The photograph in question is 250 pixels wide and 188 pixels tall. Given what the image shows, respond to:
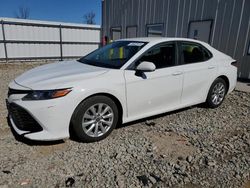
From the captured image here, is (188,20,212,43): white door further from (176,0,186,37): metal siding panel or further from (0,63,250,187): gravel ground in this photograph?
(0,63,250,187): gravel ground

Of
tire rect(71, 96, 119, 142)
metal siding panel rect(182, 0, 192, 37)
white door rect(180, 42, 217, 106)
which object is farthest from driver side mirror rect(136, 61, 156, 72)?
metal siding panel rect(182, 0, 192, 37)

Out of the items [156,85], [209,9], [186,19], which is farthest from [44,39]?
[156,85]

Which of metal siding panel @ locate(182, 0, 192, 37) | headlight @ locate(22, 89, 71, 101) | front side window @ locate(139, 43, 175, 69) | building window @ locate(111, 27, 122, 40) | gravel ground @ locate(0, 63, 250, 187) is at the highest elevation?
metal siding panel @ locate(182, 0, 192, 37)

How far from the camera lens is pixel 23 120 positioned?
2.91m

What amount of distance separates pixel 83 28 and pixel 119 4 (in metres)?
2.99

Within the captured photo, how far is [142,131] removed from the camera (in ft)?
12.1

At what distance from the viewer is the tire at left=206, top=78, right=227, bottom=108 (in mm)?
4664

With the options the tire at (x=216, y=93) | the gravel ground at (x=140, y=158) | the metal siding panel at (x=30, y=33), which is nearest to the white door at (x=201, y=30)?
the tire at (x=216, y=93)

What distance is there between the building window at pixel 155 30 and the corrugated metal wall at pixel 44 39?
16.5 feet

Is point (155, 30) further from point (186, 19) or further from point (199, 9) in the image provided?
point (199, 9)

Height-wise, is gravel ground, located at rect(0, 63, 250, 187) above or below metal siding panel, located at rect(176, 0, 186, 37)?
below

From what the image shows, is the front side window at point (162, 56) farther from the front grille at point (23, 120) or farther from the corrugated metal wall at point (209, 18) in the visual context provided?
the corrugated metal wall at point (209, 18)

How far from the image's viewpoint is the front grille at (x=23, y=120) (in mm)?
2842

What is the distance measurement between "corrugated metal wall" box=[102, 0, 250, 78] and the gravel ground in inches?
188
